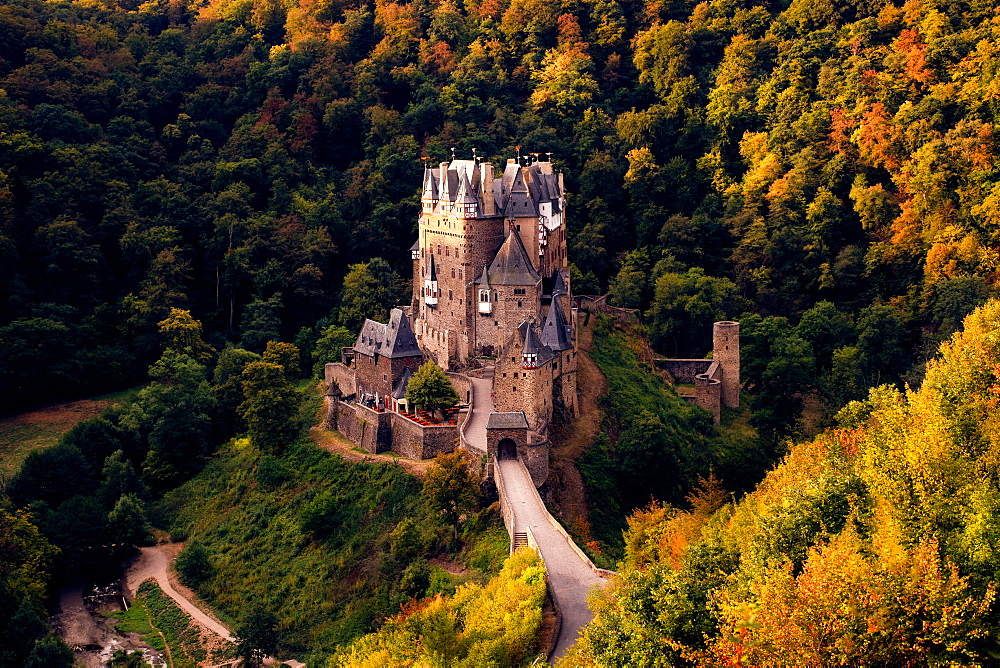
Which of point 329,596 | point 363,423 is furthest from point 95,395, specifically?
point 329,596

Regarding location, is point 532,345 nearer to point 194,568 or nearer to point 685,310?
point 194,568

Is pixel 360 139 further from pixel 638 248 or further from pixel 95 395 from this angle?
pixel 95 395

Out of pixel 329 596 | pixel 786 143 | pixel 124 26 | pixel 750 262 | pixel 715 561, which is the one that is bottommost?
pixel 329 596

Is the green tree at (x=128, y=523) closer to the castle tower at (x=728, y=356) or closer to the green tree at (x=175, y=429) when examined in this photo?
the green tree at (x=175, y=429)

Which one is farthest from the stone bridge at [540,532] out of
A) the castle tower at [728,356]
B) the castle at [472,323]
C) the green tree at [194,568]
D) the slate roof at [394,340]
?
the castle tower at [728,356]

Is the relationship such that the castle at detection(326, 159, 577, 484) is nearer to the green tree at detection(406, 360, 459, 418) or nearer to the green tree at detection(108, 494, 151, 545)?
the green tree at detection(406, 360, 459, 418)

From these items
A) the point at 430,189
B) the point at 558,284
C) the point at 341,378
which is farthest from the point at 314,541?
the point at 430,189

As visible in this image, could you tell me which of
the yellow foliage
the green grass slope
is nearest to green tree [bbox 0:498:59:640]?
the green grass slope
